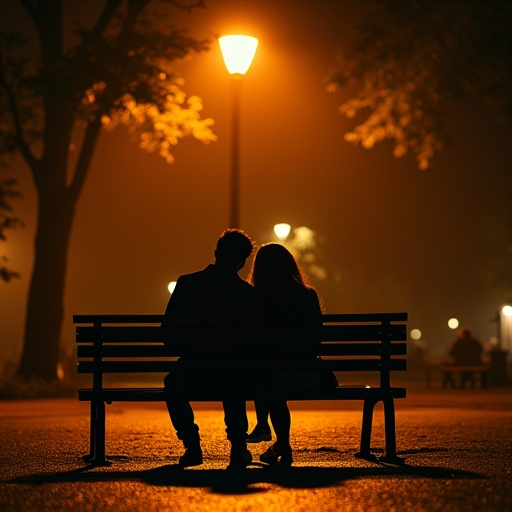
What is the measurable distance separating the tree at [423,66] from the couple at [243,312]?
18799mm

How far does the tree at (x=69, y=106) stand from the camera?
2441cm

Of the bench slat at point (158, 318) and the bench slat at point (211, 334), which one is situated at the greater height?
the bench slat at point (158, 318)

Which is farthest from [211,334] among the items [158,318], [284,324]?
[158,318]

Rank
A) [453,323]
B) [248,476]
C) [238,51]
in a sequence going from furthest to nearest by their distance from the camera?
[453,323], [238,51], [248,476]

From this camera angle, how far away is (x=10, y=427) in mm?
14445

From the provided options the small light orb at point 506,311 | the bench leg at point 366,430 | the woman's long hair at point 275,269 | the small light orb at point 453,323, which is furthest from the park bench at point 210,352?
the small light orb at point 453,323

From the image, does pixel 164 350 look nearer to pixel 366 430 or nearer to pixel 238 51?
pixel 366 430

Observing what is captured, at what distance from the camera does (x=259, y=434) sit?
10.5m

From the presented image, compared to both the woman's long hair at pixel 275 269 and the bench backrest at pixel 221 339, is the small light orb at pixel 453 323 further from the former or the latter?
the woman's long hair at pixel 275 269

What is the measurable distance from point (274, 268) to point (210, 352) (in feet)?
2.44

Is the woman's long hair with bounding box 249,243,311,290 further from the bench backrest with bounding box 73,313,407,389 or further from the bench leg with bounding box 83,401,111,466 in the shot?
the bench leg with bounding box 83,401,111,466

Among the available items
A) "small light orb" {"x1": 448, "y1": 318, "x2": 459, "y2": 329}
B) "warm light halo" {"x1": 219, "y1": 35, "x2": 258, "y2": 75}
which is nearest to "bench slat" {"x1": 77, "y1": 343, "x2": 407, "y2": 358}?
"warm light halo" {"x1": 219, "y1": 35, "x2": 258, "y2": 75}

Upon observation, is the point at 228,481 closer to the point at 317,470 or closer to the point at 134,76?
the point at 317,470

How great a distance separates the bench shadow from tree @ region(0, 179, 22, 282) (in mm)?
17459
